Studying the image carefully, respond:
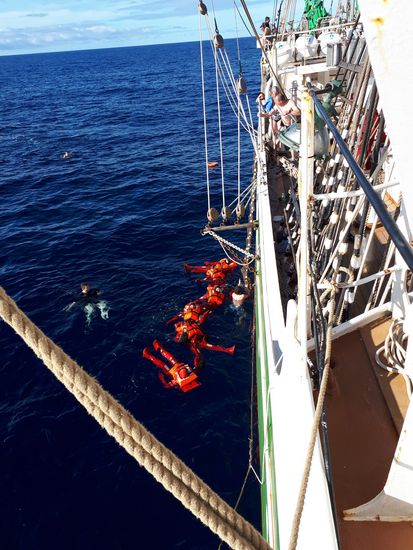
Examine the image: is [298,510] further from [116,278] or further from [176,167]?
[176,167]

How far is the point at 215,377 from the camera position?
39.0 feet

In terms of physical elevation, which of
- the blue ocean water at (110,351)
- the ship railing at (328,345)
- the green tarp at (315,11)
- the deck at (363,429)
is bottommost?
the blue ocean water at (110,351)

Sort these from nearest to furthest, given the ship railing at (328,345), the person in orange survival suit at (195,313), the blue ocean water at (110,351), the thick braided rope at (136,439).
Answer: the thick braided rope at (136,439)
the ship railing at (328,345)
the blue ocean water at (110,351)
the person in orange survival suit at (195,313)

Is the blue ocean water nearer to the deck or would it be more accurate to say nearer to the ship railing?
the deck

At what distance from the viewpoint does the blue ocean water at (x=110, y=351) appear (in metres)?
8.59

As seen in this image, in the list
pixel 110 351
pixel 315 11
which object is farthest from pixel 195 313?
pixel 315 11

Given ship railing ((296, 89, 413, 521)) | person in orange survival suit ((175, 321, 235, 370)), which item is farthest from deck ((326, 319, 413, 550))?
person in orange survival suit ((175, 321, 235, 370))

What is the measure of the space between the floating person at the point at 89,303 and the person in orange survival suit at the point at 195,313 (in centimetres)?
265

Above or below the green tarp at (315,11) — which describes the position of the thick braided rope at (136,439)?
below

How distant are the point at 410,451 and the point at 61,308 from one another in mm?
13859

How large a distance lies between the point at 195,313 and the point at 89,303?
4.37m

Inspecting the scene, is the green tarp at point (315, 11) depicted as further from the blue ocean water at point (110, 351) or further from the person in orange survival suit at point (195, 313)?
the person in orange survival suit at point (195, 313)

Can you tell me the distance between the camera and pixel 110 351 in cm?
1288

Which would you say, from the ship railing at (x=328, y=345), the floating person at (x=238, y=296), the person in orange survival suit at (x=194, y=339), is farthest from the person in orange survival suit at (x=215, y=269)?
the ship railing at (x=328, y=345)
